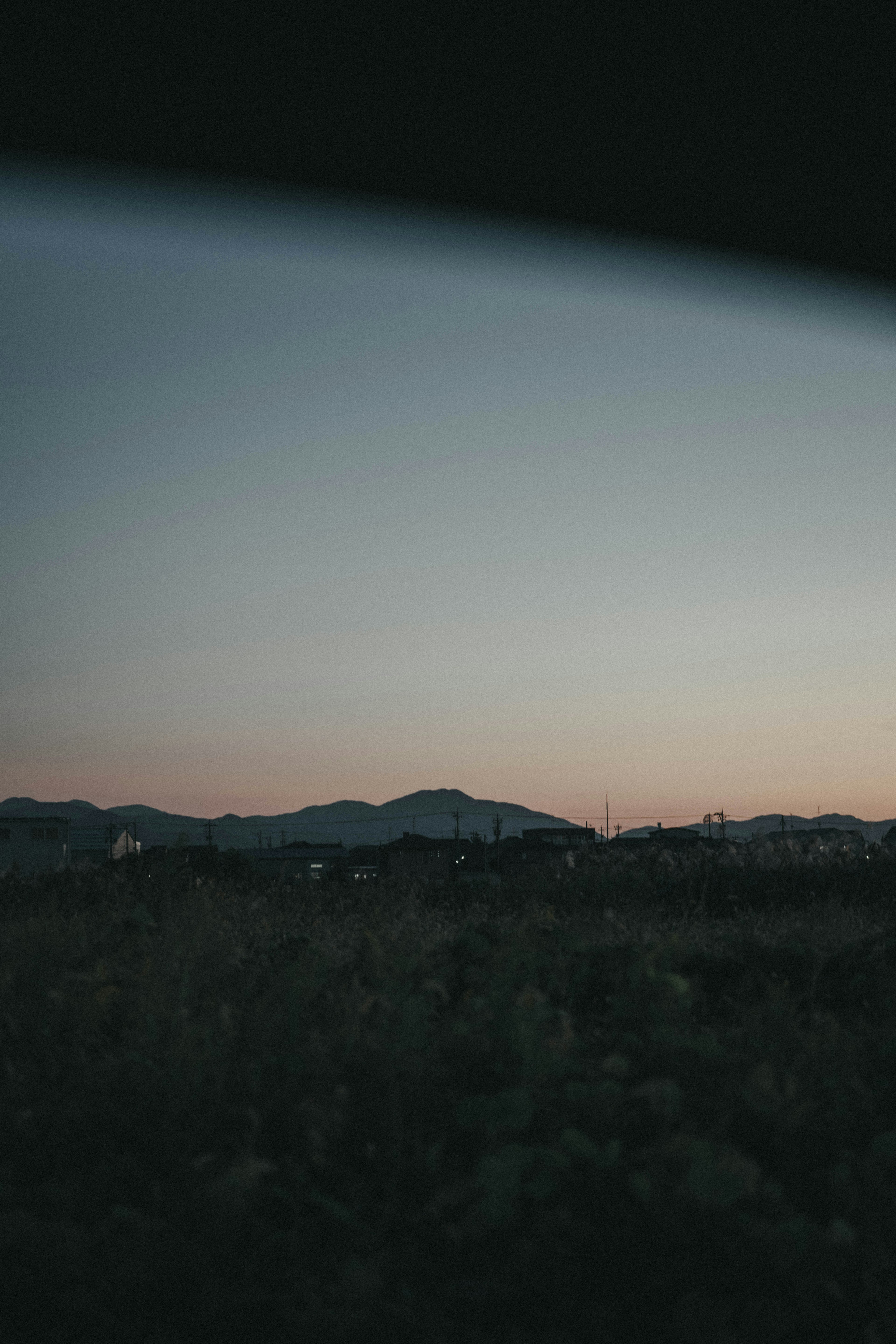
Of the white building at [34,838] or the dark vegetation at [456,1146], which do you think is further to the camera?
the white building at [34,838]

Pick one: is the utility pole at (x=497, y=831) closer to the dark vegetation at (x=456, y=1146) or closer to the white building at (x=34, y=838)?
the dark vegetation at (x=456, y=1146)

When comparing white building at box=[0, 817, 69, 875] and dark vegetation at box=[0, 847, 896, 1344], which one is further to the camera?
white building at box=[0, 817, 69, 875]

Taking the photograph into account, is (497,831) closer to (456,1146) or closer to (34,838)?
(456,1146)

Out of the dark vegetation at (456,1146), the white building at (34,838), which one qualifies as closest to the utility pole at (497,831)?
the dark vegetation at (456,1146)

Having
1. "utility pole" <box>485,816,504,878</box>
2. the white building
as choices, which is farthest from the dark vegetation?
the white building

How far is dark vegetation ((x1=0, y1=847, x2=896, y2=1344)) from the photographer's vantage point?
1.95 metres

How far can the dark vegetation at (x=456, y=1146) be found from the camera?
1954 mm

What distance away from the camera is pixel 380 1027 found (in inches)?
113

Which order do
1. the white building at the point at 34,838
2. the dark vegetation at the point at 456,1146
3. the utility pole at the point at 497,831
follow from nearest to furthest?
the dark vegetation at the point at 456,1146 < the utility pole at the point at 497,831 < the white building at the point at 34,838

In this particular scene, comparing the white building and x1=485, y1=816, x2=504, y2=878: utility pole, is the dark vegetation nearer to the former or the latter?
x1=485, y1=816, x2=504, y2=878: utility pole

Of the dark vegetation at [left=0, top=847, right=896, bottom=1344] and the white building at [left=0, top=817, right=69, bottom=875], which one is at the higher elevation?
the white building at [left=0, top=817, right=69, bottom=875]

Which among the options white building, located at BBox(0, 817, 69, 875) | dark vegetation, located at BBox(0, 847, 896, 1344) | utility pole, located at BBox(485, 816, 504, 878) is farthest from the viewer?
white building, located at BBox(0, 817, 69, 875)

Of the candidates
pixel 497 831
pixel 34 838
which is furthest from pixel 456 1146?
pixel 34 838

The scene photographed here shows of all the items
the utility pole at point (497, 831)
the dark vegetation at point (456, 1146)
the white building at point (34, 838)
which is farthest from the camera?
the white building at point (34, 838)
